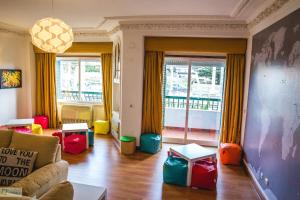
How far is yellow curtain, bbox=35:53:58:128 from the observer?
19.7 feet

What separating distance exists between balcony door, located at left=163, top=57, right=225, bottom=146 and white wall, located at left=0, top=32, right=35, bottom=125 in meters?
3.70

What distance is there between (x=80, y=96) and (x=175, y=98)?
2.86 m

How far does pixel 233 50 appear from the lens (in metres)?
4.39

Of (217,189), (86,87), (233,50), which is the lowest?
(217,189)

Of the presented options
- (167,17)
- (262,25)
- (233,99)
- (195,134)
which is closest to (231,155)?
(233,99)

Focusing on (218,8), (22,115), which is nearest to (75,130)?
(22,115)

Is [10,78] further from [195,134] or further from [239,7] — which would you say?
[239,7]

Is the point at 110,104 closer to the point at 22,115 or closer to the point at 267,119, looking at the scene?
the point at 22,115

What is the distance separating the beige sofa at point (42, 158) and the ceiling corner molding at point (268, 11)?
316cm

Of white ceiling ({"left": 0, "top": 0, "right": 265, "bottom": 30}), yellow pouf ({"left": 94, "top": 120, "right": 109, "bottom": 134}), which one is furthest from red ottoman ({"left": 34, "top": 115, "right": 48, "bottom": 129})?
white ceiling ({"left": 0, "top": 0, "right": 265, "bottom": 30})

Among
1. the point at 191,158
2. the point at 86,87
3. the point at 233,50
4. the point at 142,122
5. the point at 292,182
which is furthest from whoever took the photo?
the point at 86,87

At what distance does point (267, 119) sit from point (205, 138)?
2.39 m

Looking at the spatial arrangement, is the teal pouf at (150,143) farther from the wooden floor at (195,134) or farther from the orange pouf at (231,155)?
the orange pouf at (231,155)

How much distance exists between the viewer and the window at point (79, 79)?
243 inches
